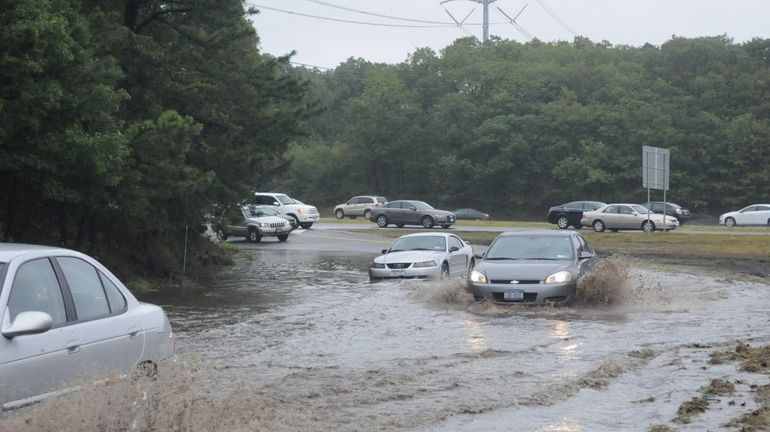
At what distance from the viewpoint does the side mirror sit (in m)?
6.08

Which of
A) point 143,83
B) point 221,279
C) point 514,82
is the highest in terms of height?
point 514,82

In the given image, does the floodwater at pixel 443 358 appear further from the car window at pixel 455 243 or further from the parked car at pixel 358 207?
the parked car at pixel 358 207

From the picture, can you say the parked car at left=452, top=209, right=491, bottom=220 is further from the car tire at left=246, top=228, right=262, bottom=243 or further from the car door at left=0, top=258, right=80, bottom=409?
the car door at left=0, top=258, right=80, bottom=409

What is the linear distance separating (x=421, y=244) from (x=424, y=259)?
64.0 inches

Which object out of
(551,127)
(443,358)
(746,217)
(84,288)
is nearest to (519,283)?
(443,358)

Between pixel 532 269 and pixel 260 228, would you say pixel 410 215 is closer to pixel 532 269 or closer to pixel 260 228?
pixel 260 228

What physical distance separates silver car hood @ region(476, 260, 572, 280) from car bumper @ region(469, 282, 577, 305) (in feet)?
0.69

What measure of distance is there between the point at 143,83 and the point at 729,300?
45.1 feet

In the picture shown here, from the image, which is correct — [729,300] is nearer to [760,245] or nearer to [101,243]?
[101,243]

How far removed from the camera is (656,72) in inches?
3472

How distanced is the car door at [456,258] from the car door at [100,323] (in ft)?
58.0

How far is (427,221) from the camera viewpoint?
5356 centimetres

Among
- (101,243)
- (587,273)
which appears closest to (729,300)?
(587,273)

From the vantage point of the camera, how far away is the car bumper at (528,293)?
17562 millimetres
